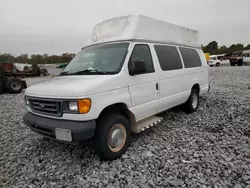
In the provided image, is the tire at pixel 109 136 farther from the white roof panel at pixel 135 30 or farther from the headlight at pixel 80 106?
the white roof panel at pixel 135 30

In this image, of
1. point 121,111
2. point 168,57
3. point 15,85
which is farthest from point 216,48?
point 121,111

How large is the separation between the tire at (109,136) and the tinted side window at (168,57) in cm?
176

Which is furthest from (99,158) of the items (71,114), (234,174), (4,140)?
(4,140)

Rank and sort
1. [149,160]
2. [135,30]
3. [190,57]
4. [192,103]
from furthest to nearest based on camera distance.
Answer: [192,103] → [190,57] → [135,30] → [149,160]

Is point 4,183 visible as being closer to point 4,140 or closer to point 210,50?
point 4,140

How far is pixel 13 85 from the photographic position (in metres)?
12.0

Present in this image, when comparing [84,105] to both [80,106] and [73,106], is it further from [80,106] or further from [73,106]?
[73,106]

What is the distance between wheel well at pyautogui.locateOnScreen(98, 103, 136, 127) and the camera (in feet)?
10.6

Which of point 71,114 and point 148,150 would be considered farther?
point 148,150

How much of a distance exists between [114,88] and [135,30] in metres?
1.47

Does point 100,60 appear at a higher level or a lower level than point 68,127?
higher

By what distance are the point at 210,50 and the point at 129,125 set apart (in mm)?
84732

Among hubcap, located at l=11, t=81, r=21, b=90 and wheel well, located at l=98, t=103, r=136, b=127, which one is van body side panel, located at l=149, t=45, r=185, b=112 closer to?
wheel well, located at l=98, t=103, r=136, b=127

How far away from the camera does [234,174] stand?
109 inches
